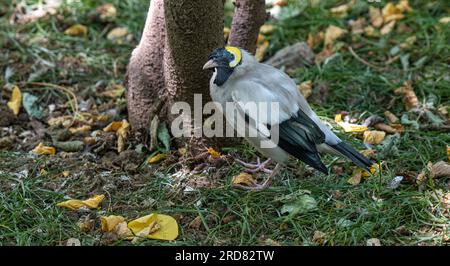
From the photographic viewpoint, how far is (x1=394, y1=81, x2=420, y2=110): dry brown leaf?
5.76 metres

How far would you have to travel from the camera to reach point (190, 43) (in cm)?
482

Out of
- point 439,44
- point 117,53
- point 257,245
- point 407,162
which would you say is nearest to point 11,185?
point 257,245

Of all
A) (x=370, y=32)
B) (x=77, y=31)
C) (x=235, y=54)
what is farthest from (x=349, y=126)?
(x=77, y=31)

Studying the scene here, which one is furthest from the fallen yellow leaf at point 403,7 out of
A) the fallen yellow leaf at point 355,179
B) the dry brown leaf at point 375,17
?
the fallen yellow leaf at point 355,179

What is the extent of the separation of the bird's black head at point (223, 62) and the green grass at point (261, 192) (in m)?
0.72

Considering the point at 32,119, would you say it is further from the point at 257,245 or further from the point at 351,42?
the point at 351,42

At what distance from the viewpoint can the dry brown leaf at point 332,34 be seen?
22.1ft

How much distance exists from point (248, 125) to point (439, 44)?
2.70 meters

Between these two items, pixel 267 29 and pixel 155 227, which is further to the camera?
pixel 267 29

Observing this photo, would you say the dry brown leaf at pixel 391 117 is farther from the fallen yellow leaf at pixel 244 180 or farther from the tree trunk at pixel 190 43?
the tree trunk at pixel 190 43

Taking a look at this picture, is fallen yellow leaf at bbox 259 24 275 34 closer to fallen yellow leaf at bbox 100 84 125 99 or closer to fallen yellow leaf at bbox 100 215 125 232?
fallen yellow leaf at bbox 100 84 125 99

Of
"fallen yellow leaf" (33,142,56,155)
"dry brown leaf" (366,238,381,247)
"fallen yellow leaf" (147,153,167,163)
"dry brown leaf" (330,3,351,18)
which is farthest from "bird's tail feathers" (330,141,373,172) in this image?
"dry brown leaf" (330,3,351,18)

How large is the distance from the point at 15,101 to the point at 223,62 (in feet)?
7.26

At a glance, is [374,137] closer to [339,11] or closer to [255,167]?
[255,167]
